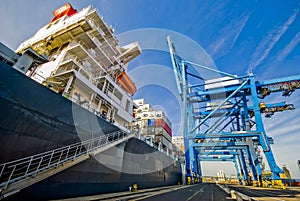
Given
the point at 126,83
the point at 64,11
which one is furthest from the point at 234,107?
the point at 64,11

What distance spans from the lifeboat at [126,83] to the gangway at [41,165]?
10787 millimetres

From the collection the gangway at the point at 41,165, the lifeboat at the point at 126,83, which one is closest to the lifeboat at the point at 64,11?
the lifeboat at the point at 126,83

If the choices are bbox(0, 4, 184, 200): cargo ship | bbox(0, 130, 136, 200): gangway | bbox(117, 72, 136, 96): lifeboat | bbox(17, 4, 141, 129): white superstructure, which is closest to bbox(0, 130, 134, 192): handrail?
bbox(0, 130, 136, 200): gangway

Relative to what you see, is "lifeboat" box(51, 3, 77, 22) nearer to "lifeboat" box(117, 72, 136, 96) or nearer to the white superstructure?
the white superstructure

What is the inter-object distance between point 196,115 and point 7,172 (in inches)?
1032

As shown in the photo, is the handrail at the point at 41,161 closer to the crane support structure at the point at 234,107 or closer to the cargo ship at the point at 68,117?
the cargo ship at the point at 68,117

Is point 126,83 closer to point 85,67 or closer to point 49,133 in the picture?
point 85,67

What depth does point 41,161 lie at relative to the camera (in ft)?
16.0

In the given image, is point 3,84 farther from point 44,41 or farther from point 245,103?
point 245,103

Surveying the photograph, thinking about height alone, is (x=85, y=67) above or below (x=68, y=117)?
above

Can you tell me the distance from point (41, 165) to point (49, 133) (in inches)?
→ 45.3

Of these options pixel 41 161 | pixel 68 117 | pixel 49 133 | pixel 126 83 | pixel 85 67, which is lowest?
pixel 41 161

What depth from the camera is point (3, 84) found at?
4.45 metres

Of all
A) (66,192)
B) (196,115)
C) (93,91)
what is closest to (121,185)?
(66,192)
